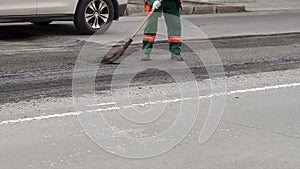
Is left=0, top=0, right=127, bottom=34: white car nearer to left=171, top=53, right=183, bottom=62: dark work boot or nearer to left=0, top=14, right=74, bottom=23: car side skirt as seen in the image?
left=0, top=14, right=74, bottom=23: car side skirt

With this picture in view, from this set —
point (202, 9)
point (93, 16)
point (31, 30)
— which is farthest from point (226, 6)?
point (31, 30)

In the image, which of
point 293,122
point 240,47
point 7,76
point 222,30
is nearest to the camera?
point 293,122

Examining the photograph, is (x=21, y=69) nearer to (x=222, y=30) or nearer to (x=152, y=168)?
(x=152, y=168)

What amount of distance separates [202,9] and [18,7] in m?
7.22

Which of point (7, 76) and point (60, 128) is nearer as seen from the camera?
point (60, 128)

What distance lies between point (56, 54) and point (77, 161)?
5161 mm

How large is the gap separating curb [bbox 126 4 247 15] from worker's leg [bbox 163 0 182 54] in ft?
21.5

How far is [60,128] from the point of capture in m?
6.25

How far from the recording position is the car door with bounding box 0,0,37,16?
11.7 m

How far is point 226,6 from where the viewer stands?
18.8m

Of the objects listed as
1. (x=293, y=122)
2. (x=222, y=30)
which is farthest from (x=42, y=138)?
(x=222, y=30)

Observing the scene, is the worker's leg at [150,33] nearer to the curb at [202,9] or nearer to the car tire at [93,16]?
the car tire at [93,16]

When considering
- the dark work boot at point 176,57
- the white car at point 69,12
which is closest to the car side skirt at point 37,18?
the white car at point 69,12

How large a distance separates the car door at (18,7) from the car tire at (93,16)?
2.79 ft
